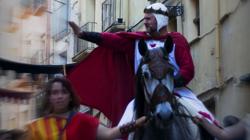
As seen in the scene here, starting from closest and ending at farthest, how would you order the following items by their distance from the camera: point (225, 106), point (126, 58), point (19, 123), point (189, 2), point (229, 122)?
point (19, 123)
point (229, 122)
point (126, 58)
point (225, 106)
point (189, 2)

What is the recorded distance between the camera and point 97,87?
9961 millimetres

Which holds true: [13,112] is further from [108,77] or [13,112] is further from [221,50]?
[221,50]

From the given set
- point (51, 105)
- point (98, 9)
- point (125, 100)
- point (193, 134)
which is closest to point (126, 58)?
point (125, 100)

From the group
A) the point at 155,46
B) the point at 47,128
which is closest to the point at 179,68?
the point at 155,46

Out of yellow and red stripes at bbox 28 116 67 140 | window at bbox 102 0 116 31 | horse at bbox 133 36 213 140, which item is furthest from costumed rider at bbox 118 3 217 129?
window at bbox 102 0 116 31

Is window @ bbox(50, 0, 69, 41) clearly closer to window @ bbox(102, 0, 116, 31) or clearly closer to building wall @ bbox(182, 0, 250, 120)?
building wall @ bbox(182, 0, 250, 120)

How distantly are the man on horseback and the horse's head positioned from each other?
503mm

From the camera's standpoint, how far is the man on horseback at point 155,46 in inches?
335

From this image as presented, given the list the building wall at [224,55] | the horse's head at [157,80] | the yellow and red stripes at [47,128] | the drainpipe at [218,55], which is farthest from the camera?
the drainpipe at [218,55]

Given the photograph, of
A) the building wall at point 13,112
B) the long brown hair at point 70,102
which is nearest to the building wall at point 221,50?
the building wall at point 13,112

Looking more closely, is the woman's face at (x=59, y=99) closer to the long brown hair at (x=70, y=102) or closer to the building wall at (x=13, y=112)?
the long brown hair at (x=70, y=102)

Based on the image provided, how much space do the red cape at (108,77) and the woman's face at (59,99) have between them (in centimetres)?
303

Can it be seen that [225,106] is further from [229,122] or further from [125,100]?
[229,122]

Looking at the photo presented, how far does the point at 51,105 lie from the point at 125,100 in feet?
11.2
